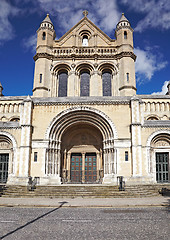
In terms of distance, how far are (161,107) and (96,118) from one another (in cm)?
1028

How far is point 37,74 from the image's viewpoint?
100 ft

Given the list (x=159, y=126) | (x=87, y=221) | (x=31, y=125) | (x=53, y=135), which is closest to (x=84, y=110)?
(x=53, y=135)

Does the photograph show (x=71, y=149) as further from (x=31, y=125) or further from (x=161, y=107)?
(x=161, y=107)

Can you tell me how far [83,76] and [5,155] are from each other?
1575 centimetres

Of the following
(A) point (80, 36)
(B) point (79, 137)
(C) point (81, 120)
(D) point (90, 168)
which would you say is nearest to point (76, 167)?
(D) point (90, 168)

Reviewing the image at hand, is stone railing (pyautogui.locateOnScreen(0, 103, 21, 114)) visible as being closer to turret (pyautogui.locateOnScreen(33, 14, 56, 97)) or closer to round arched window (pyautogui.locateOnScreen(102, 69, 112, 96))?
turret (pyautogui.locateOnScreen(33, 14, 56, 97))

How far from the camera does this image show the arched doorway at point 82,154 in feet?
80.3

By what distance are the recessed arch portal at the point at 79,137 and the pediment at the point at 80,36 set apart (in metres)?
14.3

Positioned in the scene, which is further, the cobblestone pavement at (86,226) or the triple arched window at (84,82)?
the triple arched window at (84,82)

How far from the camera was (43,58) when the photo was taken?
31281 mm

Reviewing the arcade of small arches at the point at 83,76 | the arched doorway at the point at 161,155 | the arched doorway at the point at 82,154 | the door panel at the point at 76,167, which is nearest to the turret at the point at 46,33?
the arcade of small arches at the point at 83,76

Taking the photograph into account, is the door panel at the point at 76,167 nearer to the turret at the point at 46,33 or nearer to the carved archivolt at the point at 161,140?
the carved archivolt at the point at 161,140

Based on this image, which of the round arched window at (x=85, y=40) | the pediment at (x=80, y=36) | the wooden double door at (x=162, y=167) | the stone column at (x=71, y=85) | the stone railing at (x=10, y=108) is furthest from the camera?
the round arched window at (x=85, y=40)

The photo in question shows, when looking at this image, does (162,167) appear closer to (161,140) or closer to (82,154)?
(161,140)
